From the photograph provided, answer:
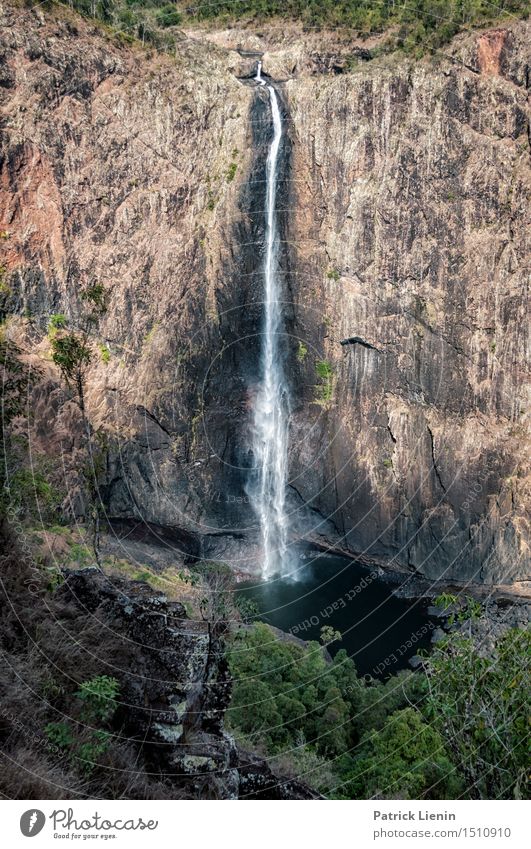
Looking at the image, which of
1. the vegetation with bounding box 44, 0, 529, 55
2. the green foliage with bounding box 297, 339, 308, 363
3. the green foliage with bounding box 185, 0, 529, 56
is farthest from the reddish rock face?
the green foliage with bounding box 297, 339, 308, 363

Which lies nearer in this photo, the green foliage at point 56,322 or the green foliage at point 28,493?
the green foliage at point 28,493

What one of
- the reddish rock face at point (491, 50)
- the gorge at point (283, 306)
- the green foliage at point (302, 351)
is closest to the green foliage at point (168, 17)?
the gorge at point (283, 306)

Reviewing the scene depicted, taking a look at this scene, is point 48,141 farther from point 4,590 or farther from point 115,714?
point 115,714

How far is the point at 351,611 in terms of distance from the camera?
89.0 feet

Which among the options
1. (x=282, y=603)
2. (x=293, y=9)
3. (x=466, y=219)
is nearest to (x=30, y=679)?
(x=282, y=603)

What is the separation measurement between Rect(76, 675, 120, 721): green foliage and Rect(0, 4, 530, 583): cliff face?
18613 mm

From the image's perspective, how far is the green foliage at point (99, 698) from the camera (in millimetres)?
9070

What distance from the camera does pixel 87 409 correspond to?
27953mm

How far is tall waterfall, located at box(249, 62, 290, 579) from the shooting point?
30.4 meters

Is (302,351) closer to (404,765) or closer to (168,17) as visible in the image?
(168,17)

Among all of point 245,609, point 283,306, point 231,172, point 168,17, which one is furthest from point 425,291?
point 168,17

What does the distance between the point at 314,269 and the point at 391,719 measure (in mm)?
19325
